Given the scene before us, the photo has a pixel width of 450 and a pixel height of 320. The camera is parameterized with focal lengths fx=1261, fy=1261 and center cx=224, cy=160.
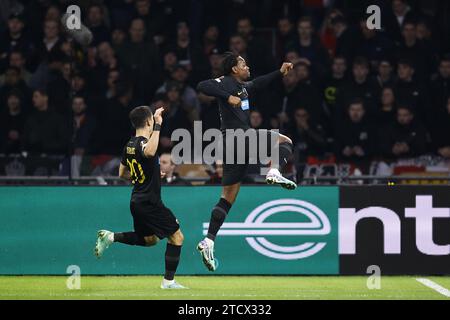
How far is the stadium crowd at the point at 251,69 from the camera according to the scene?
1939 centimetres

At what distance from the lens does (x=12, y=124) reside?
19.7 meters

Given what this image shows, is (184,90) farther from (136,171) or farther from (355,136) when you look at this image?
(136,171)

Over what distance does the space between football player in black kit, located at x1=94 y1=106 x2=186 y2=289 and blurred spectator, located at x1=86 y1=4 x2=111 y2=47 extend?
261 inches

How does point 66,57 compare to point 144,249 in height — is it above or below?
above

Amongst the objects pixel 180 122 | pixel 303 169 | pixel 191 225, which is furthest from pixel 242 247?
pixel 180 122

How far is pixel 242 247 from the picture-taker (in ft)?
55.6

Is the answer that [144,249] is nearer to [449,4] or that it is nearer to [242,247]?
[242,247]

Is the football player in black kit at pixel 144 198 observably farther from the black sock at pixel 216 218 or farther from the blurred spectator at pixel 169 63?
the blurred spectator at pixel 169 63

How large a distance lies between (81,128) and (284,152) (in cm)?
586

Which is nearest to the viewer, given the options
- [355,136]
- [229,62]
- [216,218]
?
[229,62]

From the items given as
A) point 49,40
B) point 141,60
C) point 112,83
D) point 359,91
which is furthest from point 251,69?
point 49,40

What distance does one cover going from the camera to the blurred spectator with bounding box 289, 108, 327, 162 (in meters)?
19.3

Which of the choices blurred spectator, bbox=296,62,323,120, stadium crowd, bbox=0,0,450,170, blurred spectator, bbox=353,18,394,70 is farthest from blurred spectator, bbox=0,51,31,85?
blurred spectator, bbox=353,18,394,70

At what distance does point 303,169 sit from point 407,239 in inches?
81.6
